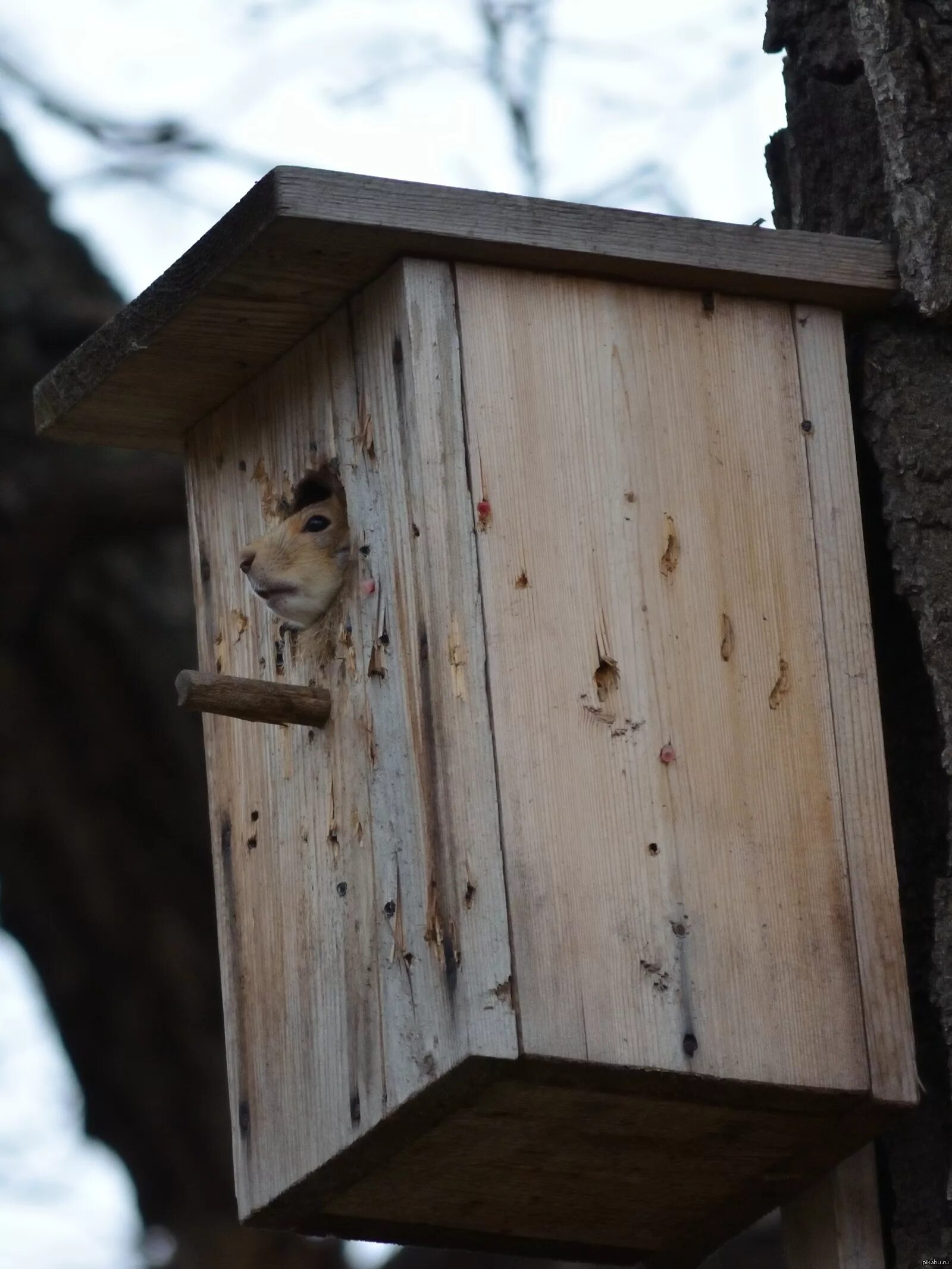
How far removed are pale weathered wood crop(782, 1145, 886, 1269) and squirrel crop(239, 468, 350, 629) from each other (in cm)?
87

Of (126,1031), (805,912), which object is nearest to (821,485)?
(805,912)

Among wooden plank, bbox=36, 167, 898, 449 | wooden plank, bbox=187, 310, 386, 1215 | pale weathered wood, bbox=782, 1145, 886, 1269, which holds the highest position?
wooden plank, bbox=36, 167, 898, 449

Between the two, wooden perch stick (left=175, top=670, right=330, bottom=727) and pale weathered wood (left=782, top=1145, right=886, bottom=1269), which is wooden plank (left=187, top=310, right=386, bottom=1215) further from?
pale weathered wood (left=782, top=1145, right=886, bottom=1269)

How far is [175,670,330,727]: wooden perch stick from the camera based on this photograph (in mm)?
2717

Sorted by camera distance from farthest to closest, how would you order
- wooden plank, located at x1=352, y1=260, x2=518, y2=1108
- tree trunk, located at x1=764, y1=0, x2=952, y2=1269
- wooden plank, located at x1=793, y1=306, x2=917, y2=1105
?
tree trunk, located at x1=764, y1=0, x2=952, y2=1269
wooden plank, located at x1=793, y1=306, x2=917, y2=1105
wooden plank, located at x1=352, y1=260, x2=518, y2=1108

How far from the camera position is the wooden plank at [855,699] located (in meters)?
2.65

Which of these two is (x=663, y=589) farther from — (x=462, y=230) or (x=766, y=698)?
(x=462, y=230)

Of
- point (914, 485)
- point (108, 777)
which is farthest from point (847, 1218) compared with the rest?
point (108, 777)

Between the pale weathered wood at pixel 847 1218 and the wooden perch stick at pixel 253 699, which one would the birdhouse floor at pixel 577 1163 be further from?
the wooden perch stick at pixel 253 699

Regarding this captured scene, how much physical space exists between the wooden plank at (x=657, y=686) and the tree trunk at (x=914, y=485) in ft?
0.59

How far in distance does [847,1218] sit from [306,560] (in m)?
0.96

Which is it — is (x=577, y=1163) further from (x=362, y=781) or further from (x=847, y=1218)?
(x=362, y=781)

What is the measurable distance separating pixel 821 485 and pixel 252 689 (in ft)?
2.16

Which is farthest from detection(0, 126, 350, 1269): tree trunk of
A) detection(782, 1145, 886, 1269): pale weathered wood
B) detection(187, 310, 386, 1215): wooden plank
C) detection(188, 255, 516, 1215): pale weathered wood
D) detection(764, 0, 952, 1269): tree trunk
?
detection(782, 1145, 886, 1269): pale weathered wood
